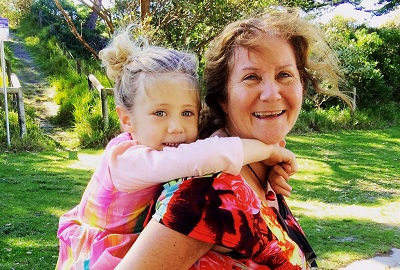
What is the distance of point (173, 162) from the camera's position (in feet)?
3.99

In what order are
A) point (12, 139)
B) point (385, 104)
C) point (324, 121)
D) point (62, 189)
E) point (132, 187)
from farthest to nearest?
point (385, 104)
point (324, 121)
point (12, 139)
point (62, 189)
point (132, 187)

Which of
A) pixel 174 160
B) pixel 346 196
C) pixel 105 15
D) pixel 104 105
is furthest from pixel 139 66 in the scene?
pixel 104 105

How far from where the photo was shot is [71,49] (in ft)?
59.5

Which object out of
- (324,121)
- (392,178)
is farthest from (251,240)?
(324,121)

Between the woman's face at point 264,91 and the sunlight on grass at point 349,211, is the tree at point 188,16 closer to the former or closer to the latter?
the sunlight on grass at point 349,211

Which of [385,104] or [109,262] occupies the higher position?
[109,262]

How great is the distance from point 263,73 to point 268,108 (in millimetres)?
103

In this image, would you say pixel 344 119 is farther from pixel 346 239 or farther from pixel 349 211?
pixel 346 239

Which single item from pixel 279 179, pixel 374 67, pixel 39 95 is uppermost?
pixel 279 179

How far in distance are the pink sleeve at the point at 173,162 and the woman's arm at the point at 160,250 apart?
5.3 inches

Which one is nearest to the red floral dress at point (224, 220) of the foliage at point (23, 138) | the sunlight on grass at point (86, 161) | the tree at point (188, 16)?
the sunlight on grass at point (86, 161)

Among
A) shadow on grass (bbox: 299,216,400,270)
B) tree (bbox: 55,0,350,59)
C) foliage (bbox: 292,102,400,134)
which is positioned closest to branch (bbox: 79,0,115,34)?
tree (bbox: 55,0,350,59)

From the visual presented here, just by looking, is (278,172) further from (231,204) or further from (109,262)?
(109,262)

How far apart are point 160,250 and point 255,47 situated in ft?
2.17
